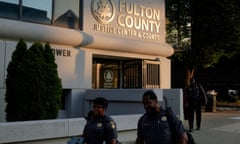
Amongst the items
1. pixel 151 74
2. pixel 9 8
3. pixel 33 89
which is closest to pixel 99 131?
pixel 33 89

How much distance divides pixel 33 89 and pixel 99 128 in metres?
4.50

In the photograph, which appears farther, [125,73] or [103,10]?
[125,73]

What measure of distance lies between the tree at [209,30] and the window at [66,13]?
42.1ft

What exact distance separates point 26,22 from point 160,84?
22.1 feet

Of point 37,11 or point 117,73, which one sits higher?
point 37,11

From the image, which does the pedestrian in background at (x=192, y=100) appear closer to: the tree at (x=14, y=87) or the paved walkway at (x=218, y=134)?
the paved walkway at (x=218, y=134)

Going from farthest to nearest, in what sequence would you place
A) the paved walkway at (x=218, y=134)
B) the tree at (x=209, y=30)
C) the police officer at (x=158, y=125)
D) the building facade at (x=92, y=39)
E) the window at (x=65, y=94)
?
the tree at (x=209, y=30), the window at (x=65, y=94), the building facade at (x=92, y=39), the paved walkway at (x=218, y=134), the police officer at (x=158, y=125)

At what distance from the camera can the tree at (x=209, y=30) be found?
24000mm

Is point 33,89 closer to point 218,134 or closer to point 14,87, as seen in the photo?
point 14,87

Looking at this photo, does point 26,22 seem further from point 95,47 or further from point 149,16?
point 149,16

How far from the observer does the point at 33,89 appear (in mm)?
8930

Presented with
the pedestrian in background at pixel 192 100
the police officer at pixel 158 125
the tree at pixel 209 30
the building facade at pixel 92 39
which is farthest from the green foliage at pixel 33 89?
the tree at pixel 209 30

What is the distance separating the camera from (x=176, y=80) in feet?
148

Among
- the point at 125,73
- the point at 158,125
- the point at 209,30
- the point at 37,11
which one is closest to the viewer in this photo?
the point at 158,125
